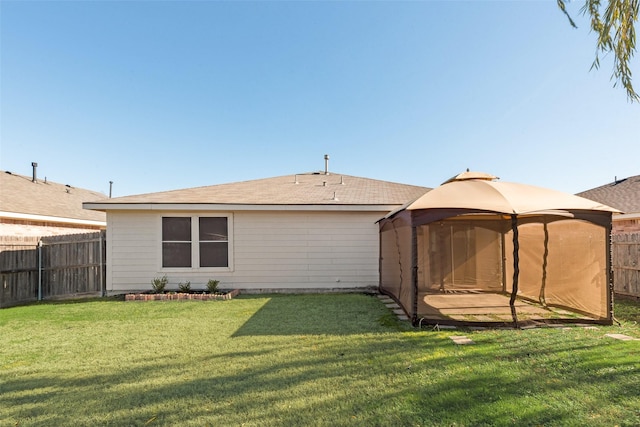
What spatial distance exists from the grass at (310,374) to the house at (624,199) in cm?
614

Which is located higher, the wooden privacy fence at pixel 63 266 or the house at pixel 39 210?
the house at pixel 39 210

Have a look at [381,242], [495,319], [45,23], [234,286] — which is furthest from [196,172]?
[495,319]

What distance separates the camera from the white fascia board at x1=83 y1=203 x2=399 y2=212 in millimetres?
8039

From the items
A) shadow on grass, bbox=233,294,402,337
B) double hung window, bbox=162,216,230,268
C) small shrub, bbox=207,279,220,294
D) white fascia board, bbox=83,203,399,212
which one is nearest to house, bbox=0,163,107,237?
white fascia board, bbox=83,203,399,212

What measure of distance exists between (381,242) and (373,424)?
19.7 ft

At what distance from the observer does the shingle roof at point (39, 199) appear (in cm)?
1082

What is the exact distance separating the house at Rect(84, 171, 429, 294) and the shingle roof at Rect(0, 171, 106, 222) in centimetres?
542

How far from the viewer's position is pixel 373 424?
7.59 ft

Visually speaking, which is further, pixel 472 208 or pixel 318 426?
pixel 472 208

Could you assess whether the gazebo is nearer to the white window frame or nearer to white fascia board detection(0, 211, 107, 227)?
the white window frame

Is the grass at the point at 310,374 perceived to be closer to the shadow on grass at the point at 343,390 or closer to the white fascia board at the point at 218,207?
the shadow on grass at the point at 343,390

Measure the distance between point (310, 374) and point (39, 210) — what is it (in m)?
13.2

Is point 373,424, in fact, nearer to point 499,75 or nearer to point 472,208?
point 472,208

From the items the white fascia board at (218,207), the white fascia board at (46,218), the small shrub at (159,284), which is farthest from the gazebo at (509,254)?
the white fascia board at (46,218)
